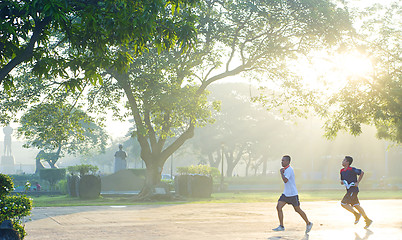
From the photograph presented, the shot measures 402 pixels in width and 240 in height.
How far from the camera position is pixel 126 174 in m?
48.5

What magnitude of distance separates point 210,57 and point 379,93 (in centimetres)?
1066

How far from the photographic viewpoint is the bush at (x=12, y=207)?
29.7ft

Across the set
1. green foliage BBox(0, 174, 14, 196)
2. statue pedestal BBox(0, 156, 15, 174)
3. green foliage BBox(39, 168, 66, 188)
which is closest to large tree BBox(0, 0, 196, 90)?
green foliage BBox(0, 174, 14, 196)

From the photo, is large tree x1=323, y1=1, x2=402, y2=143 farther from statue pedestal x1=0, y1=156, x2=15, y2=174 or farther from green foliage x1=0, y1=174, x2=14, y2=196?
statue pedestal x1=0, y1=156, x2=15, y2=174

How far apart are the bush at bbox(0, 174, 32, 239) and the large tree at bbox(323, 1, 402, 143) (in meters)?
15.0

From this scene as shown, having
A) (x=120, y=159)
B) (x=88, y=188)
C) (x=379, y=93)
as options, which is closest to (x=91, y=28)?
(x=379, y=93)

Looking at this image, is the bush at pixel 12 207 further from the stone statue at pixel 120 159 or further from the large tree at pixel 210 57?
the stone statue at pixel 120 159

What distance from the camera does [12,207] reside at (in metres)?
9.09

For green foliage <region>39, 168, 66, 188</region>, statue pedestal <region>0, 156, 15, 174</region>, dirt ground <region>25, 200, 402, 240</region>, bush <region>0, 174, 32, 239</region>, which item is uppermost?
statue pedestal <region>0, 156, 15, 174</region>

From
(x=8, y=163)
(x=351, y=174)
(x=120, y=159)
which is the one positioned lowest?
(x=351, y=174)

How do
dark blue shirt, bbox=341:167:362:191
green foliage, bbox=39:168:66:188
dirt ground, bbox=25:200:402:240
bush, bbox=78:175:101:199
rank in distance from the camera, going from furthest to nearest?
green foliage, bbox=39:168:66:188, bush, bbox=78:175:101:199, dark blue shirt, bbox=341:167:362:191, dirt ground, bbox=25:200:402:240

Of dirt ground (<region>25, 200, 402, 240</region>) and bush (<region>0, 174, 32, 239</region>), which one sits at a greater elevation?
bush (<region>0, 174, 32, 239</region>)

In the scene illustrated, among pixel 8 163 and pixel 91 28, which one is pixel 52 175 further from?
pixel 8 163

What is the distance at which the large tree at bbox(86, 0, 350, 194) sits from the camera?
25.7 meters
